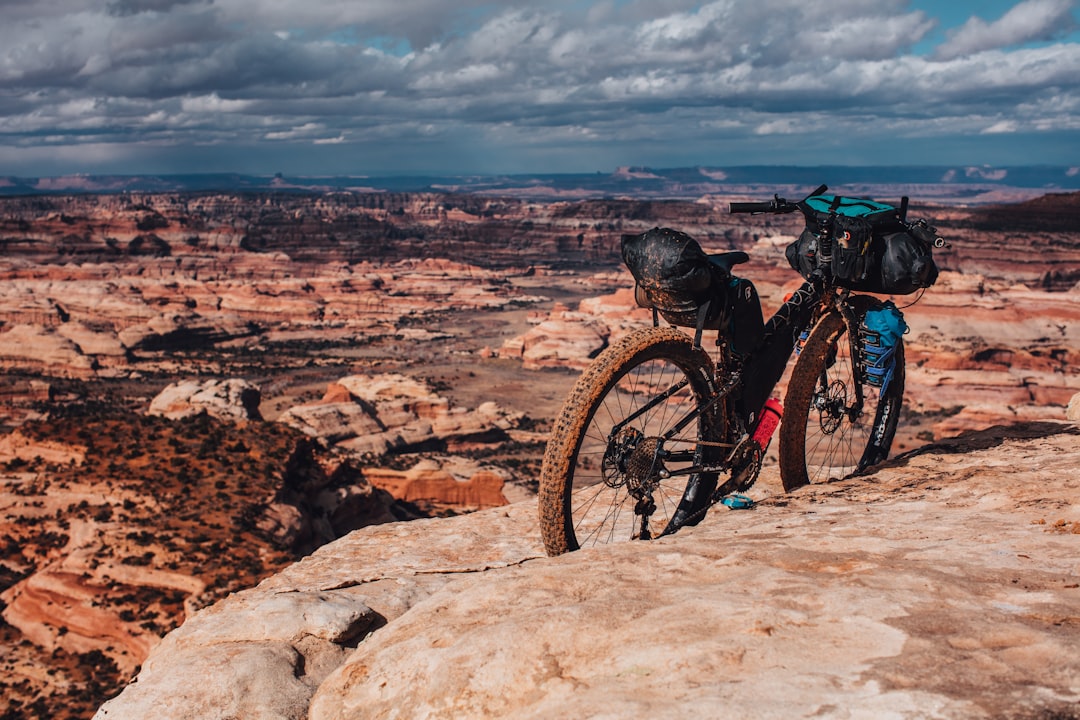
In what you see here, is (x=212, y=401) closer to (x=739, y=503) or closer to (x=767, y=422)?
(x=739, y=503)

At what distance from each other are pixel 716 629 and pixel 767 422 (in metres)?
2.74

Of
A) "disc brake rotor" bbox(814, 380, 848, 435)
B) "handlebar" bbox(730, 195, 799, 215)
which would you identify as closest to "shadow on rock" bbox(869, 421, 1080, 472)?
"disc brake rotor" bbox(814, 380, 848, 435)

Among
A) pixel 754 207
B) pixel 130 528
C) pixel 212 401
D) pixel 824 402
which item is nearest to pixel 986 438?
pixel 824 402

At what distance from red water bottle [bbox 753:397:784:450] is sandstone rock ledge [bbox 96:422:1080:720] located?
20.2 inches

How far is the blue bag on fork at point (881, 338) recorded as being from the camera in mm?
6551

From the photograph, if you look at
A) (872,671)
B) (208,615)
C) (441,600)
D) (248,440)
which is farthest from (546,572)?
(248,440)

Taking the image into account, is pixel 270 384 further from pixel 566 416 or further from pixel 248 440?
pixel 566 416

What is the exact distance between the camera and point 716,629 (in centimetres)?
326

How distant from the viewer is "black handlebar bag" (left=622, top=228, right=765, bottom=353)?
16.9 ft

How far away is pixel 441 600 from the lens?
4152mm

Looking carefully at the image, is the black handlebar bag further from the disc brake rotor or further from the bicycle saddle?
the disc brake rotor

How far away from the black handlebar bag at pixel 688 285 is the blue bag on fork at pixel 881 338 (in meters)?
1.43

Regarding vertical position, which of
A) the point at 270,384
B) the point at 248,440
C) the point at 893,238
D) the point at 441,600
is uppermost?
the point at 893,238

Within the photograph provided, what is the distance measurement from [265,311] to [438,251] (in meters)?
58.0
